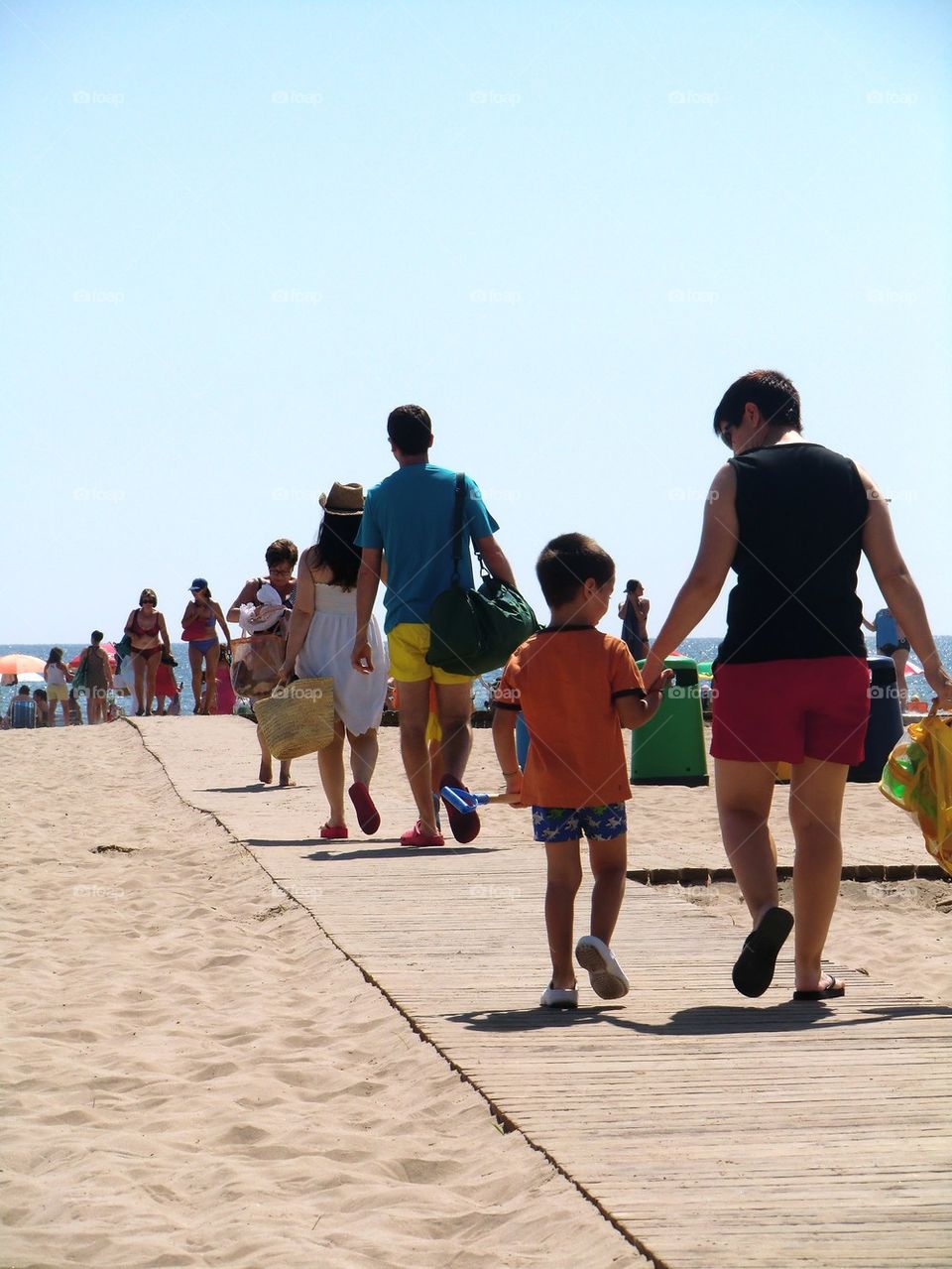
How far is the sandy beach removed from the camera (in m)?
3.20

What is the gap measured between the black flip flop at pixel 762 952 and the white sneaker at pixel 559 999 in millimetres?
570

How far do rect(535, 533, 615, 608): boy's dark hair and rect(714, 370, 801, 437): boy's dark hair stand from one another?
612 millimetres

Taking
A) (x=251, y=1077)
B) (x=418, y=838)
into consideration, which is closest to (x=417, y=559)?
(x=418, y=838)

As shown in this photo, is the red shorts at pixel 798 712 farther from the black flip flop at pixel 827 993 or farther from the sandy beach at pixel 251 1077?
the sandy beach at pixel 251 1077

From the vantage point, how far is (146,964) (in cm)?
609

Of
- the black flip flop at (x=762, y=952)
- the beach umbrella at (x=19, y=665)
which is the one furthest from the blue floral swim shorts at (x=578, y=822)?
the beach umbrella at (x=19, y=665)

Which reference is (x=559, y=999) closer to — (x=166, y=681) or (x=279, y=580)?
(x=279, y=580)

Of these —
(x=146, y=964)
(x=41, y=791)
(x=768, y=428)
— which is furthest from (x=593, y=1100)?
(x=41, y=791)

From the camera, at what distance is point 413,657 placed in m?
7.41

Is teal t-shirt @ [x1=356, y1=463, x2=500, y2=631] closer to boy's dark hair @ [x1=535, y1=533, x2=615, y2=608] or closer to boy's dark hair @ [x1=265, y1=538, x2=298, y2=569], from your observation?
boy's dark hair @ [x1=535, y1=533, x2=615, y2=608]

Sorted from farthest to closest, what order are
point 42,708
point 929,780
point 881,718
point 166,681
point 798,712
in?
point 42,708, point 166,681, point 881,718, point 929,780, point 798,712

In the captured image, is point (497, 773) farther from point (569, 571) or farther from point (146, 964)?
point (569, 571)

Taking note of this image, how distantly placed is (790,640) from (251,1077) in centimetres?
197

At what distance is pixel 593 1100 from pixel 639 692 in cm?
132
